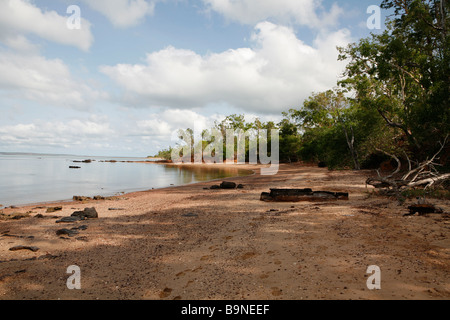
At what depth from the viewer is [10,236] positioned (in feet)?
23.7

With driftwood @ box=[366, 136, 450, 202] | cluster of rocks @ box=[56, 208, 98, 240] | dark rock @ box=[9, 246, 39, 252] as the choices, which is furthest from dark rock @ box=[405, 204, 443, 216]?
dark rock @ box=[9, 246, 39, 252]

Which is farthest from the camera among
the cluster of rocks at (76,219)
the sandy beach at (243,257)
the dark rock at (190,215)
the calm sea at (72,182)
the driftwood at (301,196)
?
the calm sea at (72,182)

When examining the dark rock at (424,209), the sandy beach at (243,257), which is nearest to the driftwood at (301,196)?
the sandy beach at (243,257)

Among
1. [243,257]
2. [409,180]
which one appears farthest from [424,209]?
[243,257]

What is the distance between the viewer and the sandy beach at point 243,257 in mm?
3811

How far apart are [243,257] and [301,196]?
6204mm

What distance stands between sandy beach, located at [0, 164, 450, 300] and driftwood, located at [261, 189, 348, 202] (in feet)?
5.70

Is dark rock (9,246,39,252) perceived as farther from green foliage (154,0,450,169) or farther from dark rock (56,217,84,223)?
green foliage (154,0,450,169)

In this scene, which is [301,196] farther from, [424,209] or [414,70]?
[414,70]

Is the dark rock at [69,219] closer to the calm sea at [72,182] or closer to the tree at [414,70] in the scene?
the calm sea at [72,182]

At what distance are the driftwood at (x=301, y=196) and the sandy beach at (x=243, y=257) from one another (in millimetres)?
1737
